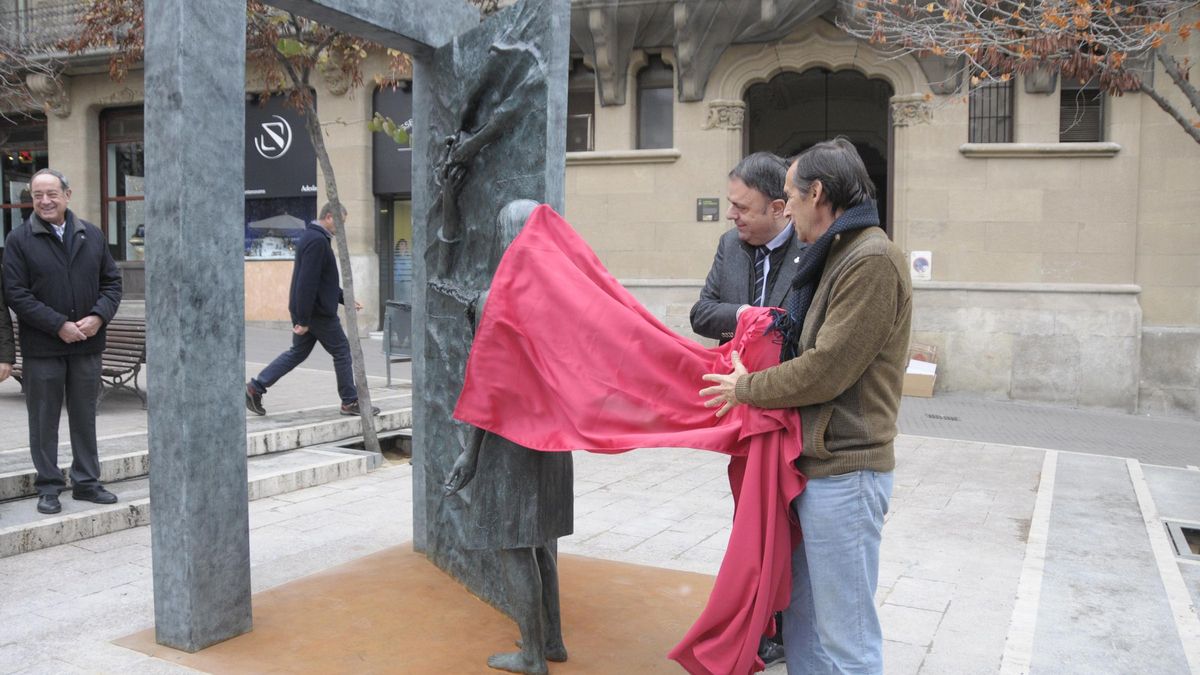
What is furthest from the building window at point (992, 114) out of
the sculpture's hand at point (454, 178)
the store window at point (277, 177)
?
the store window at point (277, 177)

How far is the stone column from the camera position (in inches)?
151

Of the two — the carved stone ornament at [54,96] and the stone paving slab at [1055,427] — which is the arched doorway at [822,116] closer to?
the stone paving slab at [1055,427]

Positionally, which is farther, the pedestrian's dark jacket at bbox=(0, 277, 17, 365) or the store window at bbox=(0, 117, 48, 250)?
the store window at bbox=(0, 117, 48, 250)

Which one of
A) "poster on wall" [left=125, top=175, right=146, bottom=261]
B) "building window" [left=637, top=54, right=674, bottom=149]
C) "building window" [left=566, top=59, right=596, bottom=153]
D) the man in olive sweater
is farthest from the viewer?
"poster on wall" [left=125, top=175, right=146, bottom=261]

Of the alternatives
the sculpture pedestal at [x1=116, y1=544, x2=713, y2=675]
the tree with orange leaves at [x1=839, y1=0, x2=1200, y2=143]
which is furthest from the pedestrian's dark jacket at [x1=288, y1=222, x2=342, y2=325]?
the tree with orange leaves at [x1=839, y1=0, x2=1200, y2=143]

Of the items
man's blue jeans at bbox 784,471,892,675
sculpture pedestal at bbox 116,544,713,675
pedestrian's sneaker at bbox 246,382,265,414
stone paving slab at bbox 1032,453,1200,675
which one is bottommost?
stone paving slab at bbox 1032,453,1200,675

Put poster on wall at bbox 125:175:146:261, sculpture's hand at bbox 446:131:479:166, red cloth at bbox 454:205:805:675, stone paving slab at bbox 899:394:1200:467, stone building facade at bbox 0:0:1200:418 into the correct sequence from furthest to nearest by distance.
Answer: poster on wall at bbox 125:175:146:261 → stone building facade at bbox 0:0:1200:418 → stone paving slab at bbox 899:394:1200:467 → sculpture's hand at bbox 446:131:479:166 → red cloth at bbox 454:205:805:675

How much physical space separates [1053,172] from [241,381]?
12283 mm

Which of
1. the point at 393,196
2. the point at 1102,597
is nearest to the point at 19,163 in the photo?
the point at 393,196

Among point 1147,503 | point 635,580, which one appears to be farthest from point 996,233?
point 635,580

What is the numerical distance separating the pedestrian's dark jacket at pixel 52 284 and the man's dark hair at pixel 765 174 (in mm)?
4327

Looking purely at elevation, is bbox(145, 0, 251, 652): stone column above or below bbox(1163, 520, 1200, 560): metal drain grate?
above

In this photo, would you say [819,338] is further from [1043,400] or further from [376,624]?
[1043,400]

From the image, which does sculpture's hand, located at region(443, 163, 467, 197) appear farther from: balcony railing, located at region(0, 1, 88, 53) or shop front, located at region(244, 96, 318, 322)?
balcony railing, located at region(0, 1, 88, 53)
